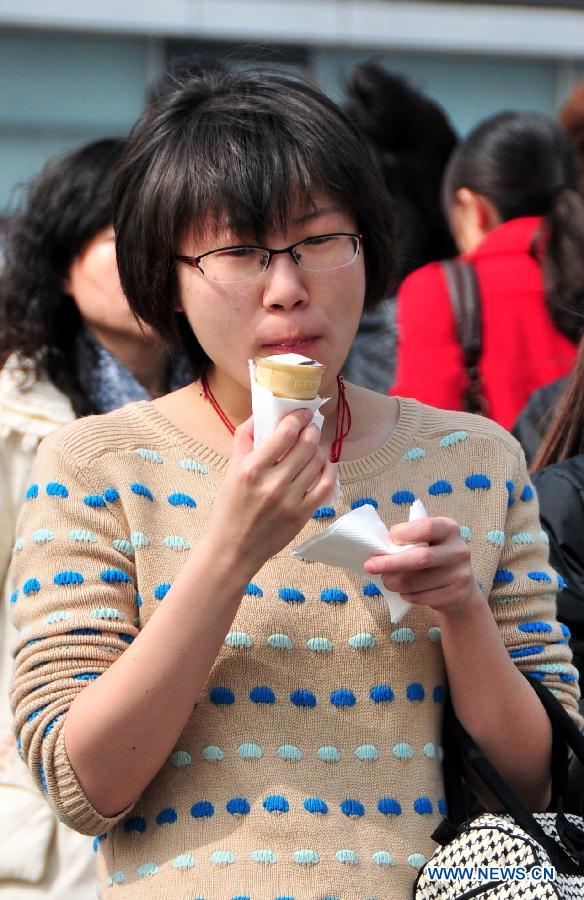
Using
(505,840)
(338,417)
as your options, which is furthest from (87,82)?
(505,840)

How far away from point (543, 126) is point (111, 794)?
3041mm

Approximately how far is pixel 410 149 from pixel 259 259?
3399 millimetres

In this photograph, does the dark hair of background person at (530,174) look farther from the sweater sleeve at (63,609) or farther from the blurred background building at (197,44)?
the blurred background building at (197,44)

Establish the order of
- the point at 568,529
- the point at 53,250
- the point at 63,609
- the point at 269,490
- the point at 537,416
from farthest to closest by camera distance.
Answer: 1. the point at 53,250
2. the point at 537,416
3. the point at 568,529
4. the point at 63,609
5. the point at 269,490

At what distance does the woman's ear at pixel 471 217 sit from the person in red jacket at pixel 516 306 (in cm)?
13

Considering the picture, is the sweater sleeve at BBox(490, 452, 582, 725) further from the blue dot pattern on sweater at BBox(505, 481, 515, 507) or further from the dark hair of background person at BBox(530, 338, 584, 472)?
the dark hair of background person at BBox(530, 338, 584, 472)

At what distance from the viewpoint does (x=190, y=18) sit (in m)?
10.5

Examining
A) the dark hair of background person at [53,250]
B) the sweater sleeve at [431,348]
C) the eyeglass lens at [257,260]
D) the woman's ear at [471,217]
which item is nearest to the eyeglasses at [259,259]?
the eyeglass lens at [257,260]

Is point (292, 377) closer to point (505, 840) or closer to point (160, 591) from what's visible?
point (160, 591)

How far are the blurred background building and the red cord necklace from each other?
8857mm

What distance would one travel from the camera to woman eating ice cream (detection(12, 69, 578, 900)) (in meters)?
1.67

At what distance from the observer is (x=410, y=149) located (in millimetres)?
5043

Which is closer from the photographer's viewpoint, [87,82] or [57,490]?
[57,490]

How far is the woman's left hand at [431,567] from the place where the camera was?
1.64 m
